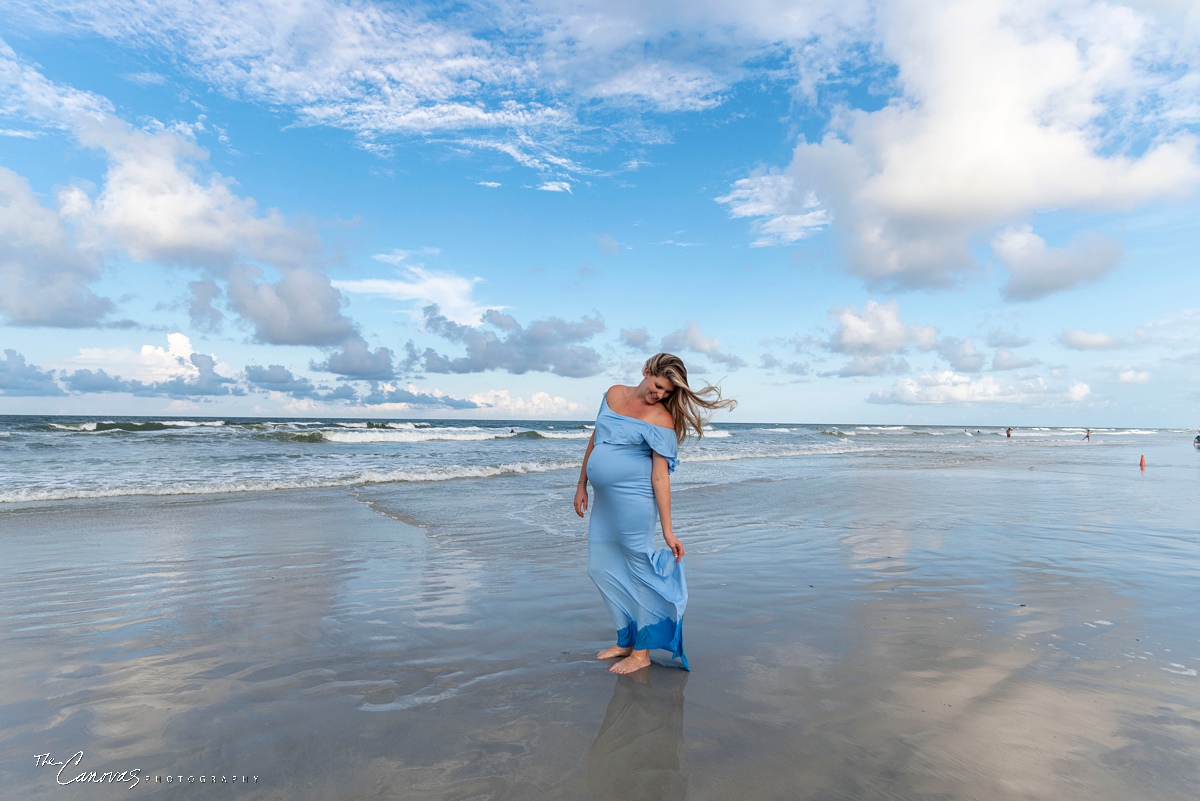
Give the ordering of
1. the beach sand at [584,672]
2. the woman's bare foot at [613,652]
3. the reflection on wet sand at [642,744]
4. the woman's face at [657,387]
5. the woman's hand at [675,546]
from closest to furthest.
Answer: the reflection on wet sand at [642,744], the beach sand at [584,672], the woman's hand at [675,546], the woman's face at [657,387], the woman's bare foot at [613,652]

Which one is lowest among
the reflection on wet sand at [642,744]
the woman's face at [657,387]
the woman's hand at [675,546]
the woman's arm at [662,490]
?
the reflection on wet sand at [642,744]

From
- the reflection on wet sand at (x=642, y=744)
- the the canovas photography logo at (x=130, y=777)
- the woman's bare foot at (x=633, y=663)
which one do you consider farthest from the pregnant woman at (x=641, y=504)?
the the canovas photography logo at (x=130, y=777)

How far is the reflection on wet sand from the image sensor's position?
2.87 meters

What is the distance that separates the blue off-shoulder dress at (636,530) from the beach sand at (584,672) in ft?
1.11

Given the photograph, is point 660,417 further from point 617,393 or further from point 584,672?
point 584,672

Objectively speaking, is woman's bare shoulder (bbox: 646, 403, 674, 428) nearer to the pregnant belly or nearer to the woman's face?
the woman's face

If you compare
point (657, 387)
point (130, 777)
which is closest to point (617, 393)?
point (657, 387)

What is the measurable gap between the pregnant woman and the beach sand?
320mm

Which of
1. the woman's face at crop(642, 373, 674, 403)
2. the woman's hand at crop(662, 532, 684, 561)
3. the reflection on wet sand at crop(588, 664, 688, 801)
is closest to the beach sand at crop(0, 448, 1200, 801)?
the reflection on wet sand at crop(588, 664, 688, 801)

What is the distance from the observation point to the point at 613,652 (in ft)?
14.6

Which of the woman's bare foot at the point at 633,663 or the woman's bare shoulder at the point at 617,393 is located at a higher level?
the woman's bare shoulder at the point at 617,393

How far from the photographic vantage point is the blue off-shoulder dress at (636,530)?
427 centimetres

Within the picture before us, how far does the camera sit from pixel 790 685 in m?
3.92

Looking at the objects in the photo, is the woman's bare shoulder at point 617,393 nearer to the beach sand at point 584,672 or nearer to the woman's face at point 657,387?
the woman's face at point 657,387
